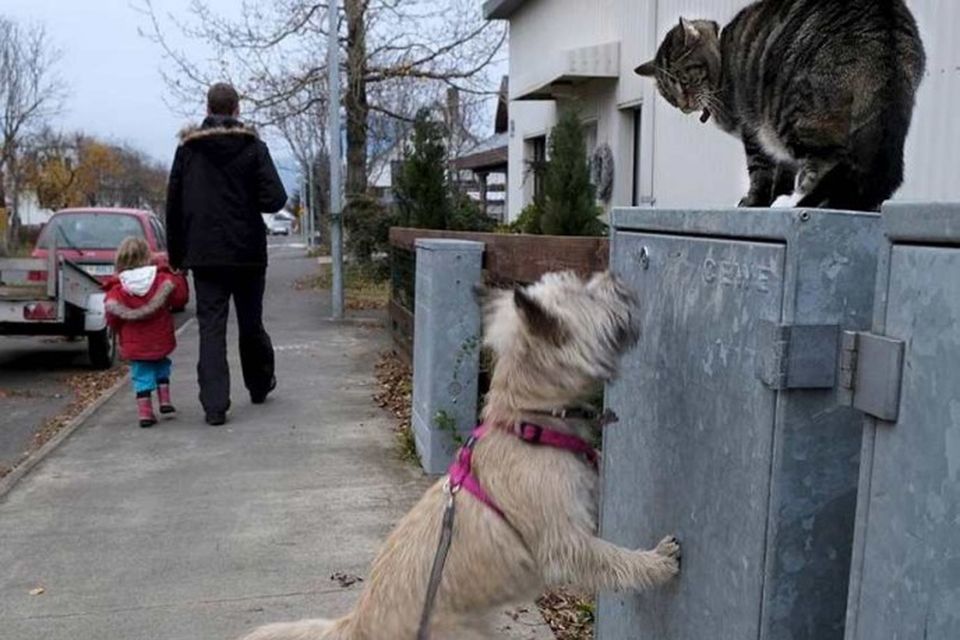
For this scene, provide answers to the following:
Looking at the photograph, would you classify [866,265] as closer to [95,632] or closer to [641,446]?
[641,446]

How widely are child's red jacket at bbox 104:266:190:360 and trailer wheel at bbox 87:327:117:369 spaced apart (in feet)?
12.1

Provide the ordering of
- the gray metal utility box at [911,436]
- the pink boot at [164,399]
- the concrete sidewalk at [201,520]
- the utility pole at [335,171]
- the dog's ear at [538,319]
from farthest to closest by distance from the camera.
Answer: the utility pole at [335,171], the pink boot at [164,399], the concrete sidewalk at [201,520], the dog's ear at [538,319], the gray metal utility box at [911,436]

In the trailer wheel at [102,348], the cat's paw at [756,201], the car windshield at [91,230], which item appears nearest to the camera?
the cat's paw at [756,201]

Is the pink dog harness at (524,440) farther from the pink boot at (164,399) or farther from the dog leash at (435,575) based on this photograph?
the pink boot at (164,399)

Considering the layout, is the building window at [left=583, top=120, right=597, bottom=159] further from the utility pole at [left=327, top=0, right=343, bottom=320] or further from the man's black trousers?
the man's black trousers

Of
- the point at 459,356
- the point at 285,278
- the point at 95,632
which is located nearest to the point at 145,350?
the point at 459,356

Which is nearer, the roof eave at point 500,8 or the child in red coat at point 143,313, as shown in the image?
the child in red coat at point 143,313

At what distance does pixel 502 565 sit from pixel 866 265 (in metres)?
1.33

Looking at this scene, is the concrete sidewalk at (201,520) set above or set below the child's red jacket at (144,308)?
below

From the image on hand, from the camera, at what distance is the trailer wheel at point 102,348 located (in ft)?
36.0

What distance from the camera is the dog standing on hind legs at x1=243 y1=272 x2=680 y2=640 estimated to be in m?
2.44

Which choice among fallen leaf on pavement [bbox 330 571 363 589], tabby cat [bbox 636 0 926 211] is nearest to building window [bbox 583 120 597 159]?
fallen leaf on pavement [bbox 330 571 363 589]

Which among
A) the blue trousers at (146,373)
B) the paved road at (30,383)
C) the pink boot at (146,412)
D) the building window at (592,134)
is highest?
the building window at (592,134)

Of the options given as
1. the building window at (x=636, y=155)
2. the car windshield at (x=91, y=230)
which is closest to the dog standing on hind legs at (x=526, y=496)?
the building window at (x=636, y=155)
